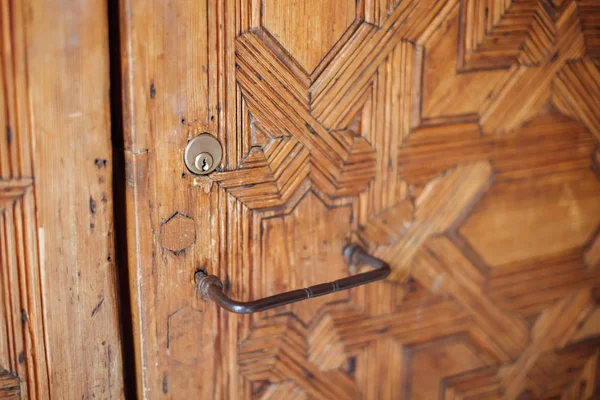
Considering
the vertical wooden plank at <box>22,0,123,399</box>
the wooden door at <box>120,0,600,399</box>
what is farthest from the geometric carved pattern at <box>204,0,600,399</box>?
the vertical wooden plank at <box>22,0,123,399</box>

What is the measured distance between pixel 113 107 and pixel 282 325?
14.6 inches

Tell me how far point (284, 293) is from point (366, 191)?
0.20 m

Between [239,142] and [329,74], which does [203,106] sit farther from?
[329,74]

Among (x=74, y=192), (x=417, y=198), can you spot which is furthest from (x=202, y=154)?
(x=417, y=198)

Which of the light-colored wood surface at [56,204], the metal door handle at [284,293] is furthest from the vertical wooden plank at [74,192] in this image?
the metal door handle at [284,293]

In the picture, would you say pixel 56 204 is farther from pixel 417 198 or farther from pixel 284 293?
pixel 417 198

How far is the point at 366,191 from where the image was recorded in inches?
38.1

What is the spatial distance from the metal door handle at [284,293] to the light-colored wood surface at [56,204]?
114mm

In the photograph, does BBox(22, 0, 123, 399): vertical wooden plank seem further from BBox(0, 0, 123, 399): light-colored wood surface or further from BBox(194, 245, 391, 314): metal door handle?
BBox(194, 245, 391, 314): metal door handle

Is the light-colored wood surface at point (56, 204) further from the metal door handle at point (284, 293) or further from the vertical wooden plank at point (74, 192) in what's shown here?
the metal door handle at point (284, 293)

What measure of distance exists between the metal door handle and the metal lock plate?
13 centimetres

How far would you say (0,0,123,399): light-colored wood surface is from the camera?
0.73m

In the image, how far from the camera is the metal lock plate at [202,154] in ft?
2.71

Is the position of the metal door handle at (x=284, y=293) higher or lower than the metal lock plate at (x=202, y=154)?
lower
